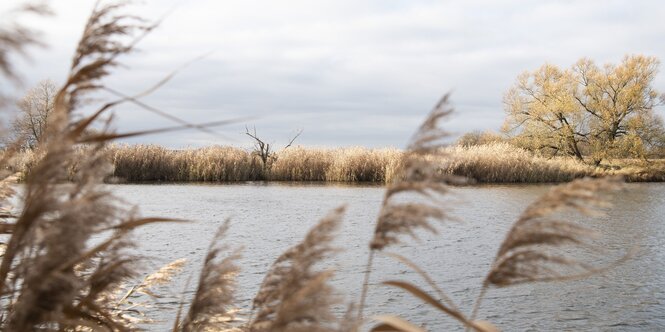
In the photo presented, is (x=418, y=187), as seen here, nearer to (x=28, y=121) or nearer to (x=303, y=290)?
(x=303, y=290)

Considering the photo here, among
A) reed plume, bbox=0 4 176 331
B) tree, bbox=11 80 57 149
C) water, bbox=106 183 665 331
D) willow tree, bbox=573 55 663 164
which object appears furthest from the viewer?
willow tree, bbox=573 55 663 164

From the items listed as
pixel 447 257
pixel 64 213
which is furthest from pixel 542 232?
pixel 447 257

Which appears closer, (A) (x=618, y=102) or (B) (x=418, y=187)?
(B) (x=418, y=187)

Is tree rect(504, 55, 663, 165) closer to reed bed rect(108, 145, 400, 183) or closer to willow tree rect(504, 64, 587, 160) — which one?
willow tree rect(504, 64, 587, 160)

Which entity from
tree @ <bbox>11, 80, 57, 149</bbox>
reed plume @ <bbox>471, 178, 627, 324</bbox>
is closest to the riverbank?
tree @ <bbox>11, 80, 57, 149</bbox>

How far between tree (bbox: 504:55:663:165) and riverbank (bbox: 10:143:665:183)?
854 centimetres

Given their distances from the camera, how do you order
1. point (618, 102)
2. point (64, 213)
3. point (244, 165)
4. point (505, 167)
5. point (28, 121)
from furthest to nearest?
point (618, 102)
point (505, 167)
point (244, 165)
point (28, 121)
point (64, 213)

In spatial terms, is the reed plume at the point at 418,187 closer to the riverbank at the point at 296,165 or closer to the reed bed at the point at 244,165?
the riverbank at the point at 296,165

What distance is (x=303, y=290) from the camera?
136 centimetres

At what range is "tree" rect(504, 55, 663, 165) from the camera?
1372 inches

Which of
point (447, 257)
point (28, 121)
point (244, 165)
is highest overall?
point (244, 165)

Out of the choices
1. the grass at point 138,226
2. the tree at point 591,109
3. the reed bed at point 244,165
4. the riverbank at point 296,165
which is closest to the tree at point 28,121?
the grass at point 138,226

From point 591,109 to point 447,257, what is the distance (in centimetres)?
3162

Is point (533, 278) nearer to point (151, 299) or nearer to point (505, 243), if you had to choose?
point (505, 243)
